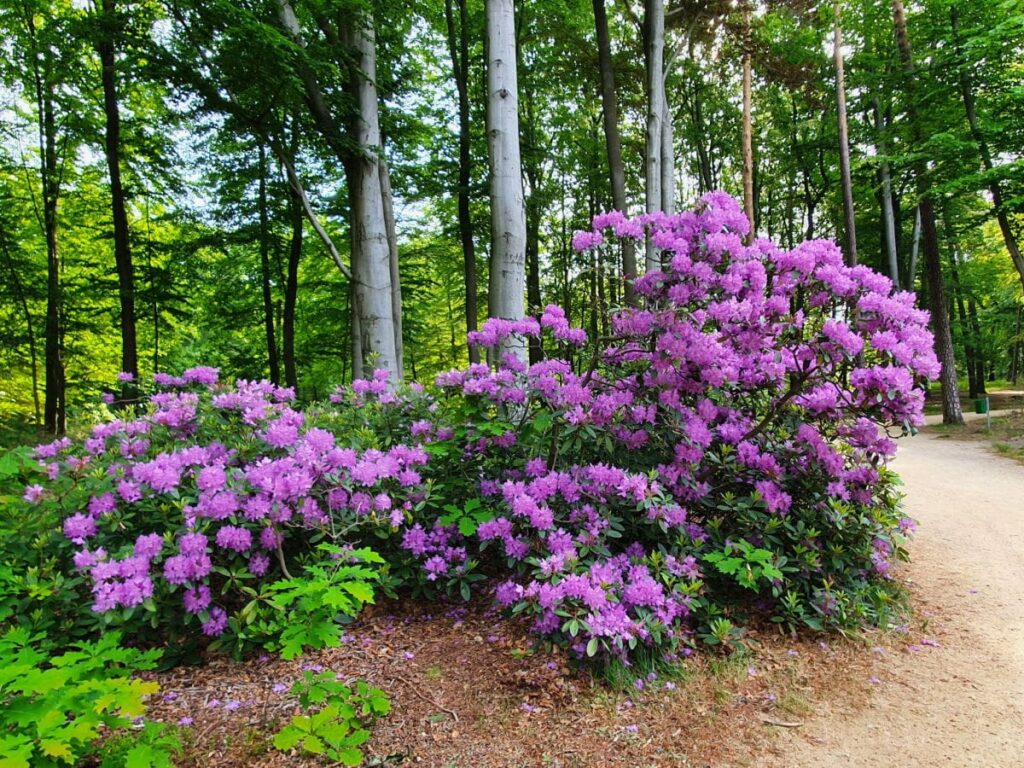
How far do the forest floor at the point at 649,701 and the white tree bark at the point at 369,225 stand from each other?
3.74 meters

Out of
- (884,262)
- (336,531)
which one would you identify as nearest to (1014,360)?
(884,262)

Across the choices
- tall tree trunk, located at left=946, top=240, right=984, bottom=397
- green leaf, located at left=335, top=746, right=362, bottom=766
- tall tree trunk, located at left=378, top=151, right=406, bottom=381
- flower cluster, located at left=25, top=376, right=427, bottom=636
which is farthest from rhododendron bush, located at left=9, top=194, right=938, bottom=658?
tall tree trunk, located at left=946, top=240, right=984, bottom=397

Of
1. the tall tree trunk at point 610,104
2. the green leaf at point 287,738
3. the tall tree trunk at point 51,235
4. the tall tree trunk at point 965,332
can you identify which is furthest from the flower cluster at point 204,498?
the tall tree trunk at point 965,332

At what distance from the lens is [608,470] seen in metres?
2.70

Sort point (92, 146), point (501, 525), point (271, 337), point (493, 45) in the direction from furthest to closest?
point (271, 337) < point (92, 146) < point (493, 45) < point (501, 525)

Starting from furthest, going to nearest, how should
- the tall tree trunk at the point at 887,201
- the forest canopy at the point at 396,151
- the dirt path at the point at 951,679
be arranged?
1. the tall tree trunk at the point at 887,201
2. the forest canopy at the point at 396,151
3. the dirt path at the point at 951,679

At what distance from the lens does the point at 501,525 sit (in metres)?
2.62

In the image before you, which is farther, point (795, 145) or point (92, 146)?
point (795, 145)

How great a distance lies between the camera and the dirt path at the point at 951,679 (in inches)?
77.6

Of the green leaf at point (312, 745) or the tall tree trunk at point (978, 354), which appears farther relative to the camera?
the tall tree trunk at point (978, 354)

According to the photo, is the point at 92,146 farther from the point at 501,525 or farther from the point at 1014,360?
the point at 1014,360

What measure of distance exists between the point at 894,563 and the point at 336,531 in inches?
147

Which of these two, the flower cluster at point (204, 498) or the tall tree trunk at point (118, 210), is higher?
the tall tree trunk at point (118, 210)

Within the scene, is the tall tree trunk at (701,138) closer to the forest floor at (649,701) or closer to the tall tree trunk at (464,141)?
the tall tree trunk at (464,141)
